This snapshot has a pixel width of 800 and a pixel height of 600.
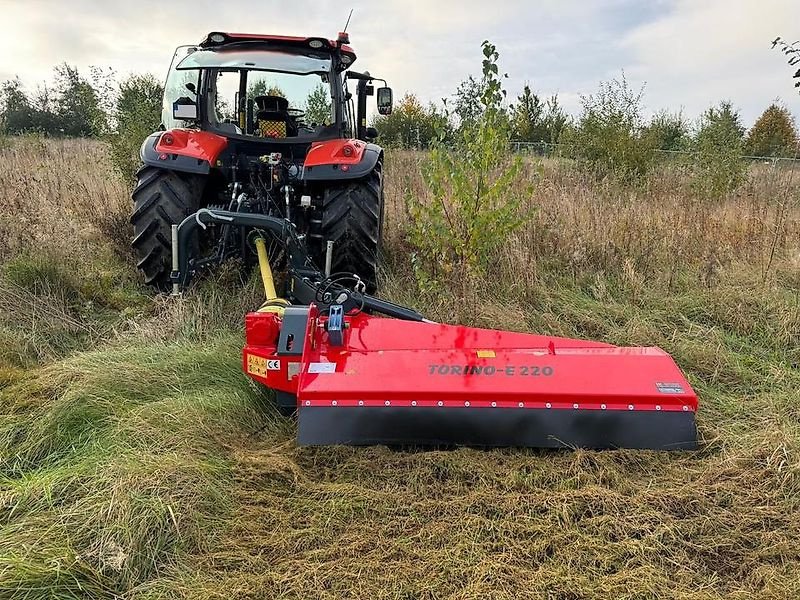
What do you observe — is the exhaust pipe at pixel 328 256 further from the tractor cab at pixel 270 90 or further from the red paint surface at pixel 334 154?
the tractor cab at pixel 270 90

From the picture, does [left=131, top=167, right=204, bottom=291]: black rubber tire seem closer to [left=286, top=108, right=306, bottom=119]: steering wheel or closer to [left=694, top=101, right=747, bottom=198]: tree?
[left=286, top=108, right=306, bottom=119]: steering wheel

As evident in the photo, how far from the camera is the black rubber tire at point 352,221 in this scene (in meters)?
4.04

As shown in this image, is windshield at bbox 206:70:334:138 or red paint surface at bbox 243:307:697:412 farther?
windshield at bbox 206:70:334:138

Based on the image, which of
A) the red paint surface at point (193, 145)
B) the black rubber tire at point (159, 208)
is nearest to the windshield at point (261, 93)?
the red paint surface at point (193, 145)

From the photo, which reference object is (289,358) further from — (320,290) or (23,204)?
(23,204)

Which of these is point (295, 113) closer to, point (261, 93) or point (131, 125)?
point (261, 93)

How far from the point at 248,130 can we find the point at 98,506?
349cm

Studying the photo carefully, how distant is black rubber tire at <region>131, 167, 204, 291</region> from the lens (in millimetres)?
3955

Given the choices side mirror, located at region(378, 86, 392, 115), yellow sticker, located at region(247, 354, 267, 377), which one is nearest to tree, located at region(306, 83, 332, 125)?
side mirror, located at region(378, 86, 392, 115)

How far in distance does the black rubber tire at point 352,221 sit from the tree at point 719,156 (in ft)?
15.8

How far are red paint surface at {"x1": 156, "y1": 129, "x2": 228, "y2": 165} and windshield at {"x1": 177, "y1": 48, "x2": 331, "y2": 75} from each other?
0.44m

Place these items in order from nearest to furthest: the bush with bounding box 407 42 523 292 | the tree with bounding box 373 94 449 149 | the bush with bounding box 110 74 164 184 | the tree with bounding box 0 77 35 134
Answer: the bush with bounding box 407 42 523 292 < the bush with bounding box 110 74 164 184 < the tree with bounding box 373 94 449 149 < the tree with bounding box 0 77 35 134

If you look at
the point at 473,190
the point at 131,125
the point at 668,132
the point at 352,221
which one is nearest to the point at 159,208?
the point at 352,221

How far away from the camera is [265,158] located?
13.6 ft
